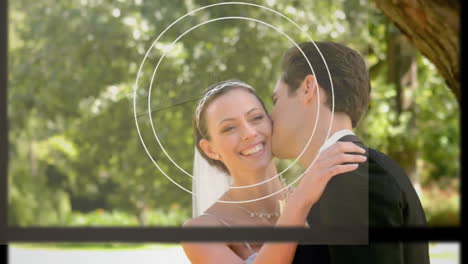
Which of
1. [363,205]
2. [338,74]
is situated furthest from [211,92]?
[363,205]

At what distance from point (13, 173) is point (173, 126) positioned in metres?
0.65

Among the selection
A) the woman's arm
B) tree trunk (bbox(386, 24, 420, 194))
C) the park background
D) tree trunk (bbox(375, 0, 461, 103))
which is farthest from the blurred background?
tree trunk (bbox(386, 24, 420, 194))

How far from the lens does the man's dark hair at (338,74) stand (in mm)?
2268

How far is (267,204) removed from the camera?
2.29 m

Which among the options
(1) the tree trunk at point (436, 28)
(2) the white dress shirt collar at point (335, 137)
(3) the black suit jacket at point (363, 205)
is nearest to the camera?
(1) the tree trunk at point (436, 28)

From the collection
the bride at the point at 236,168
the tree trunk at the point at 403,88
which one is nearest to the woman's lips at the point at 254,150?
the bride at the point at 236,168

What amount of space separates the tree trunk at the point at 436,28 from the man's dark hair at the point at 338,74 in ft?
1.71

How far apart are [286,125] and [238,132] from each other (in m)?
0.17

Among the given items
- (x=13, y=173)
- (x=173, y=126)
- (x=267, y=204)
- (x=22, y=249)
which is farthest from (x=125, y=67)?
(x=22, y=249)

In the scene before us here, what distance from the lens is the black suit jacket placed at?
2.09 meters

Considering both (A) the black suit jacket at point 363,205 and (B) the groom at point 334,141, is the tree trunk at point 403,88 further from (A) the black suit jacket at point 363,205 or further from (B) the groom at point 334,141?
(A) the black suit jacket at point 363,205

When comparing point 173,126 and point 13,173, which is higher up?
point 173,126

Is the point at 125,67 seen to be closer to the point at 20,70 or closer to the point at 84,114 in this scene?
the point at 84,114

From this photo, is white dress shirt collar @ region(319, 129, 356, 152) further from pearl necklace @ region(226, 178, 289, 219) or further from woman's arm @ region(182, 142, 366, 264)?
pearl necklace @ region(226, 178, 289, 219)
